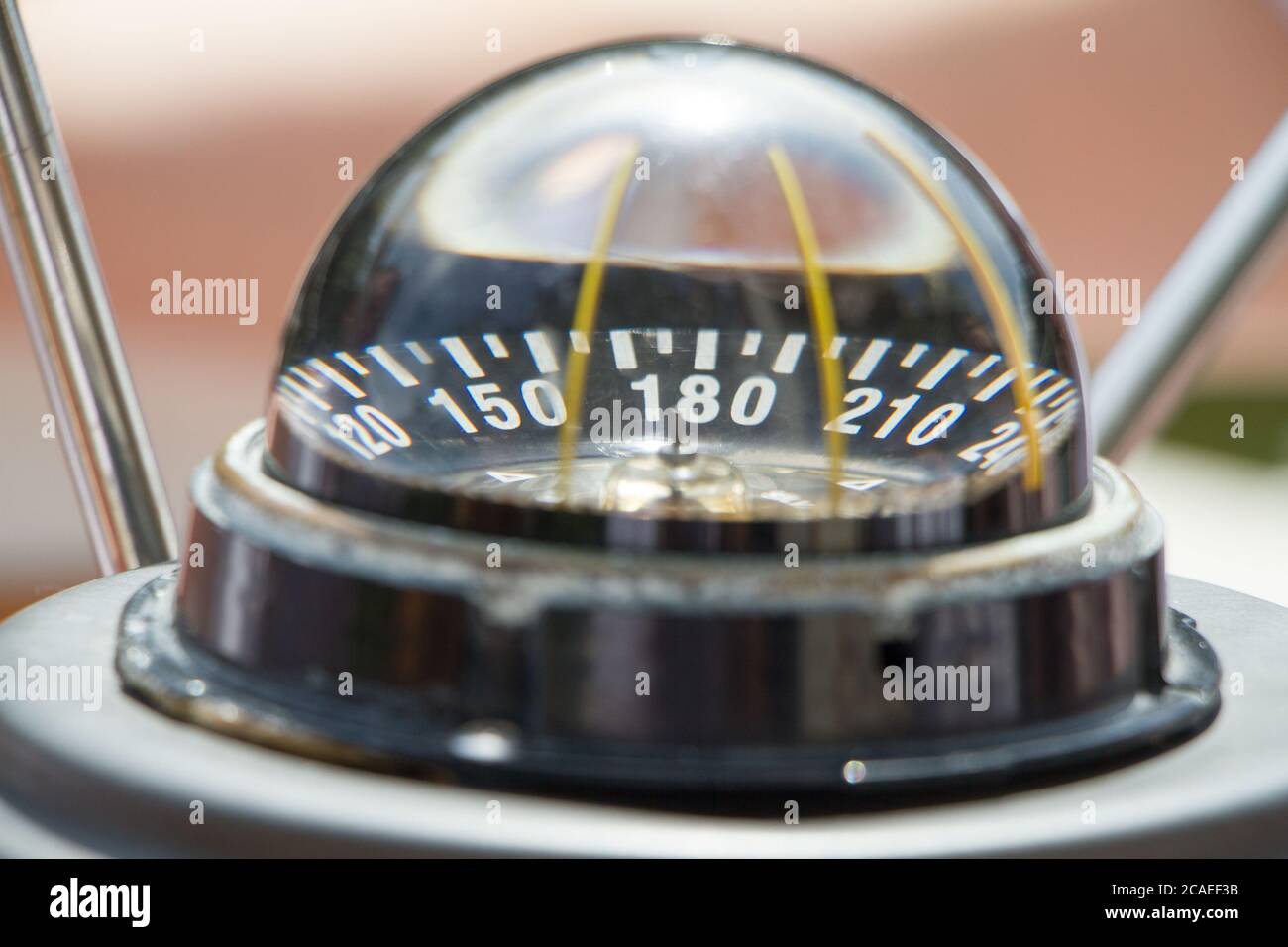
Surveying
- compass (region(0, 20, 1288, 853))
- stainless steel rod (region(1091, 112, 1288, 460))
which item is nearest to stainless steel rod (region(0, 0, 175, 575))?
compass (region(0, 20, 1288, 853))

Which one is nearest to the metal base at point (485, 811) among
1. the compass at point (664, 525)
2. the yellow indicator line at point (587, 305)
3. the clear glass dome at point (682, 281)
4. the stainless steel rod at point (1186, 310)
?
the compass at point (664, 525)

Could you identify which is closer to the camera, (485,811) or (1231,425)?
(485,811)

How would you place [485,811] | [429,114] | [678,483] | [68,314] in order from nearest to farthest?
[485,811], [678,483], [68,314], [429,114]

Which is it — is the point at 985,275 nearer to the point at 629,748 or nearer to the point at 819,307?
Answer: the point at 819,307

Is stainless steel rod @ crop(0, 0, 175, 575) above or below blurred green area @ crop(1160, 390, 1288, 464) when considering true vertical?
above

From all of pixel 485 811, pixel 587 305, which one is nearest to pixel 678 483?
pixel 587 305

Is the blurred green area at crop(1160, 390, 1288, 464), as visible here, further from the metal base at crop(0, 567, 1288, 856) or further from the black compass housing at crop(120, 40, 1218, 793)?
the metal base at crop(0, 567, 1288, 856)

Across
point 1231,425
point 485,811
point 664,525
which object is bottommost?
point 1231,425

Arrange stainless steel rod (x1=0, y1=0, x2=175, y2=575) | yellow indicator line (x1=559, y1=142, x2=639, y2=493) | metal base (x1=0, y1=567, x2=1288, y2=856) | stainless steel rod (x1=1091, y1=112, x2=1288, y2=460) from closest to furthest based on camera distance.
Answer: metal base (x1=0, y1=567, x2=1288, y2=856) → yellow indicator line (x1=559, y1=142, x2=639, y2=493) → stainless steel rod (x1=0, y1=0, x2=175, y2=575) → stainless steel rod (x1=1091, y1=112, x2=1288, y2=460)

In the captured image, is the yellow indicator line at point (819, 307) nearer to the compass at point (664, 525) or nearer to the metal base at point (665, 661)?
the compass at point (664, 525)
